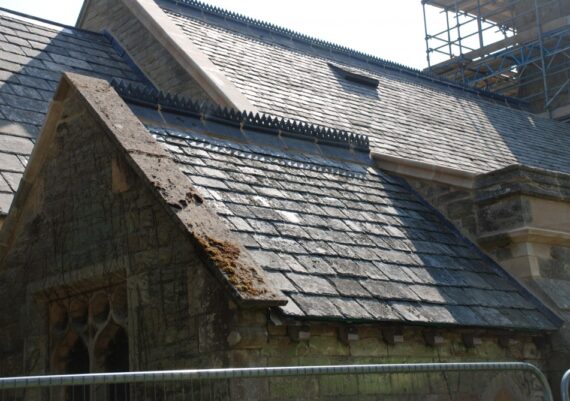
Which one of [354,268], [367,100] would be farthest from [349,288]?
[367,100]

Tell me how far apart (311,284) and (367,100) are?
9095 millimetres

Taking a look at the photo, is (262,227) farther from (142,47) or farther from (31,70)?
(142,47)

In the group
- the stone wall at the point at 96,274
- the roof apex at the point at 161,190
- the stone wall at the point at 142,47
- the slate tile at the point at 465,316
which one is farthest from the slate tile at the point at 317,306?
the stone wall at the point at 142,47

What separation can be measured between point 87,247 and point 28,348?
116cm

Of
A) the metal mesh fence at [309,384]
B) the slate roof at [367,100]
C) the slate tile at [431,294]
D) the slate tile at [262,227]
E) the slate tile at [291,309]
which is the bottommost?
the metal mesh fence at [309,384]

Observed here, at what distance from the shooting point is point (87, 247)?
8352 mm

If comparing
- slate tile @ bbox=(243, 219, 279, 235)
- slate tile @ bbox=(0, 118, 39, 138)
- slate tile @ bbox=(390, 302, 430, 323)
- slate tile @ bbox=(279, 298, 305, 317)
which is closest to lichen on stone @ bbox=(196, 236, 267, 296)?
slate tile @ bbox=(279, 298, 305, 317)

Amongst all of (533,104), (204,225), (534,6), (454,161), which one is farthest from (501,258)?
(534,6)

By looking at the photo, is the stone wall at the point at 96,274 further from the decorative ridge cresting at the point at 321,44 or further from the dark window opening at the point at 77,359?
the decorative ridge cresting at the point at 321,44

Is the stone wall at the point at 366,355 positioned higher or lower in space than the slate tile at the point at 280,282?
lower

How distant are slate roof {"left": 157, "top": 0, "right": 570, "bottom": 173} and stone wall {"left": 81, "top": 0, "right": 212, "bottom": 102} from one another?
2.03ft

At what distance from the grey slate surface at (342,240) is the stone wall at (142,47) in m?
3.44

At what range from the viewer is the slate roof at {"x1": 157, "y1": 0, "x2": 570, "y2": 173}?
1421 centimetres

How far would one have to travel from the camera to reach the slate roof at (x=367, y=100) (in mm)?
14211
